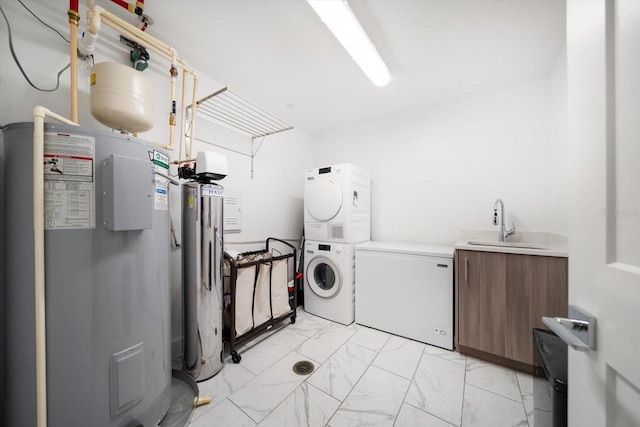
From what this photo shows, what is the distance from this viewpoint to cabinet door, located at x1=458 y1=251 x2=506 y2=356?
165cm

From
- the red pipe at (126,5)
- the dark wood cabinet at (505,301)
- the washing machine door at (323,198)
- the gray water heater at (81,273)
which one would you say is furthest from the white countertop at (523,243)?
the red pipe at (126,5)

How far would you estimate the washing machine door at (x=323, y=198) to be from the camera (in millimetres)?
2424

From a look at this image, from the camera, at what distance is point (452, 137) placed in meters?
2.48

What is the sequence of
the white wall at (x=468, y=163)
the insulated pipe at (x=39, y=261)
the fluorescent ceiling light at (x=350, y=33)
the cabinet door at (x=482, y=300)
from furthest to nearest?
the white wall at (x=468, y=163)
the cabinet door at (x=482, y=300)
the fluorescent ceiling light at (x=350, y=33)
the insulated pipe at (x=39, y=261)

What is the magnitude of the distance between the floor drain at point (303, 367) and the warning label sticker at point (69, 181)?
155 centimetres

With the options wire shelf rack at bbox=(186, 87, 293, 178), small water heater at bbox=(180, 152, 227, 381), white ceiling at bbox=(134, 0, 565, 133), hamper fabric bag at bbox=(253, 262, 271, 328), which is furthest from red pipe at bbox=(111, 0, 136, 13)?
hamper fabric bag at bbox=(253, 262, 271, 328)

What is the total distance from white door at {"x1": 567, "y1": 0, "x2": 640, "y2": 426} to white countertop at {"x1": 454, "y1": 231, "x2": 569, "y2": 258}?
4.41 feet

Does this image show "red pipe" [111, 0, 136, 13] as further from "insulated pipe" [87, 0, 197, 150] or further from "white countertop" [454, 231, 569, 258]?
"white countertop" [454, 231, 569, 258]

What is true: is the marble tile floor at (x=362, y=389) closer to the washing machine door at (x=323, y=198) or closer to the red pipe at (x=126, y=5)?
the washing machine door at (x=323, y=198)

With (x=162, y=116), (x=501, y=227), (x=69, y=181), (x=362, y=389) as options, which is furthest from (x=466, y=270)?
(x=162, y=116)

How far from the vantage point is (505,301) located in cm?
163

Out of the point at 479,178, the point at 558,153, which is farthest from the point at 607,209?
the point at 479,178

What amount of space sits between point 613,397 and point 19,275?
5.92ft

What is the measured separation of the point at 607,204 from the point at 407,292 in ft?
6.08
